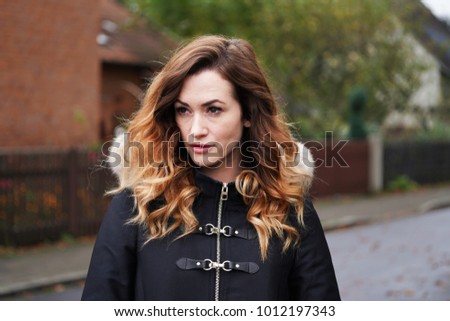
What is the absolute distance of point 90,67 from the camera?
16766 mm

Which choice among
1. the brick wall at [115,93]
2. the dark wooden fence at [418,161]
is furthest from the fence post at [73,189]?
the dark wooden fence at [418,161]

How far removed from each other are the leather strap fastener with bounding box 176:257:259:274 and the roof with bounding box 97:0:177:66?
60.6 feet

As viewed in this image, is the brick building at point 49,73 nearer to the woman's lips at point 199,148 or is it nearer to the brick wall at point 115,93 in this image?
the brick wall at point 115,93

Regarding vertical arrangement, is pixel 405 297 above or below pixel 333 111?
below

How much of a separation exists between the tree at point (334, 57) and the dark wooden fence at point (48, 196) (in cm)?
994

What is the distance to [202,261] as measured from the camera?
247 cm

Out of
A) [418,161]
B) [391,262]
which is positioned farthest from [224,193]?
[418,161]

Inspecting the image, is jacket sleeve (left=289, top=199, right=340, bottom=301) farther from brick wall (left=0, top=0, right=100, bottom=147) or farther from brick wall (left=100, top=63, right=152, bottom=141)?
brick wall (left=100, top=63, right=152, bottom=141)

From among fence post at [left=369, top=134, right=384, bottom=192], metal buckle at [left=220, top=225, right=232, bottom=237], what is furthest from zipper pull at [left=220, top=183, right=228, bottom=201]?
fence post at [left=369, top=134, right=384, bottom=192]

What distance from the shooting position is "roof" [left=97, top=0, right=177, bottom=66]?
2175 centimetres

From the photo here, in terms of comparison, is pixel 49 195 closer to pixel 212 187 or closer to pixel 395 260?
pixel 395 260
